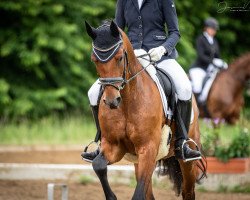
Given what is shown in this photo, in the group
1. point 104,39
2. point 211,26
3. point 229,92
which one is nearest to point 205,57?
point 211,26

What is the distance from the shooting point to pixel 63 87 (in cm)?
1788

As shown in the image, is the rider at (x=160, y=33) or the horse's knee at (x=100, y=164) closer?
the horse's knee at (x=100, y=164)

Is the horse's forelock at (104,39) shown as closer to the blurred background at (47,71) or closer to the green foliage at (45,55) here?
the blurred background at (47,71)

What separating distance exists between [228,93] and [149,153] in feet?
30.7

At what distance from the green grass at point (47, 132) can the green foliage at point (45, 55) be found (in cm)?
38

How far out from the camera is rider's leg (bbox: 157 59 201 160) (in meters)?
7.77

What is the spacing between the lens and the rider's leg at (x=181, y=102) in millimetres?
7766

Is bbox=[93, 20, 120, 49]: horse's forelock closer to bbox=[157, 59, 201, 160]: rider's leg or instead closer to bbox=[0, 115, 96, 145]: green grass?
bbox=[157, 59, 201, 160]: rider's leg

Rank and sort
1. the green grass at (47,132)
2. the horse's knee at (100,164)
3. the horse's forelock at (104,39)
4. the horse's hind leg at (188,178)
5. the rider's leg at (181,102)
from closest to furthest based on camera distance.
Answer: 1. the horse's forelock at (104,39)
2. the horse's knee at (100,164)
3. the rider's leg at (181,102)
4. the horse's hind leg at (188,178)
5. the green grass at (47,132)

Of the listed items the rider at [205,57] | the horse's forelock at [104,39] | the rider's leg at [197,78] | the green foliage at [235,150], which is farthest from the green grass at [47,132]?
the horse's forelock at [104,39]

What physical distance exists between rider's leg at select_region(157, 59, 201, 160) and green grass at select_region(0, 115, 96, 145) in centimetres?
732

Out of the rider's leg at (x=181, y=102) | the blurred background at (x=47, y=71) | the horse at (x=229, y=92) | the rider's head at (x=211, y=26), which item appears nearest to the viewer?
the rider's leg at (x=181, y=102)

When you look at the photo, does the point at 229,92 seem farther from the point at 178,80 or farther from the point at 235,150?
the point at 178,80

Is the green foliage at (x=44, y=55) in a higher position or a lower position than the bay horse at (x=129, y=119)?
higher
